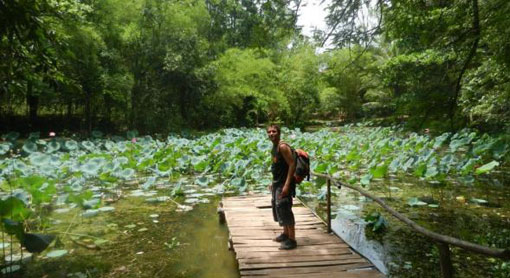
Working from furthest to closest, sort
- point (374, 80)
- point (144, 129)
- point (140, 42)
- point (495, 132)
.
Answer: point (374, 80)
point (144, 129)
point (140, 42)
point (495, 132)

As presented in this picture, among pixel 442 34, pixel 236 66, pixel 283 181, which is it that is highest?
pixel 236 66

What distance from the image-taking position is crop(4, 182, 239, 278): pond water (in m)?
3.92

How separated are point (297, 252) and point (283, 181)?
731 mm

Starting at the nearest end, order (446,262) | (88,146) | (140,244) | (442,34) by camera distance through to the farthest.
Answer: (446,262)
(140,244)
(442,34)
(88,146)

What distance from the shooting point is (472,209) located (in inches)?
223

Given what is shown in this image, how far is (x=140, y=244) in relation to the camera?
4.62 m

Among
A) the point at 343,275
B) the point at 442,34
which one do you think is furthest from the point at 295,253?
the point at 442,34

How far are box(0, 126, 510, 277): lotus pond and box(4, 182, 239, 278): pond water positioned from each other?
13 millimetres

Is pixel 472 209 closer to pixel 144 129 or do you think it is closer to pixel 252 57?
pixel 144 129

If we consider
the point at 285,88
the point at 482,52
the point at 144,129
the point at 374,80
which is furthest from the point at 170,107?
the point at 482,52

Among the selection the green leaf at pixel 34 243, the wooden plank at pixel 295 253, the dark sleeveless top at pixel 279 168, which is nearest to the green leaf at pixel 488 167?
the wooden plank at pixel 295 253

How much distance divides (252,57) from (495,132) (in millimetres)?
14719

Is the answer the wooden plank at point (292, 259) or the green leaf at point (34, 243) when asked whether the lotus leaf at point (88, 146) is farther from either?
the wooden plank at point (292, 259)

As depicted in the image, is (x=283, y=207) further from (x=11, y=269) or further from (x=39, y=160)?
(x=39, y=160)
